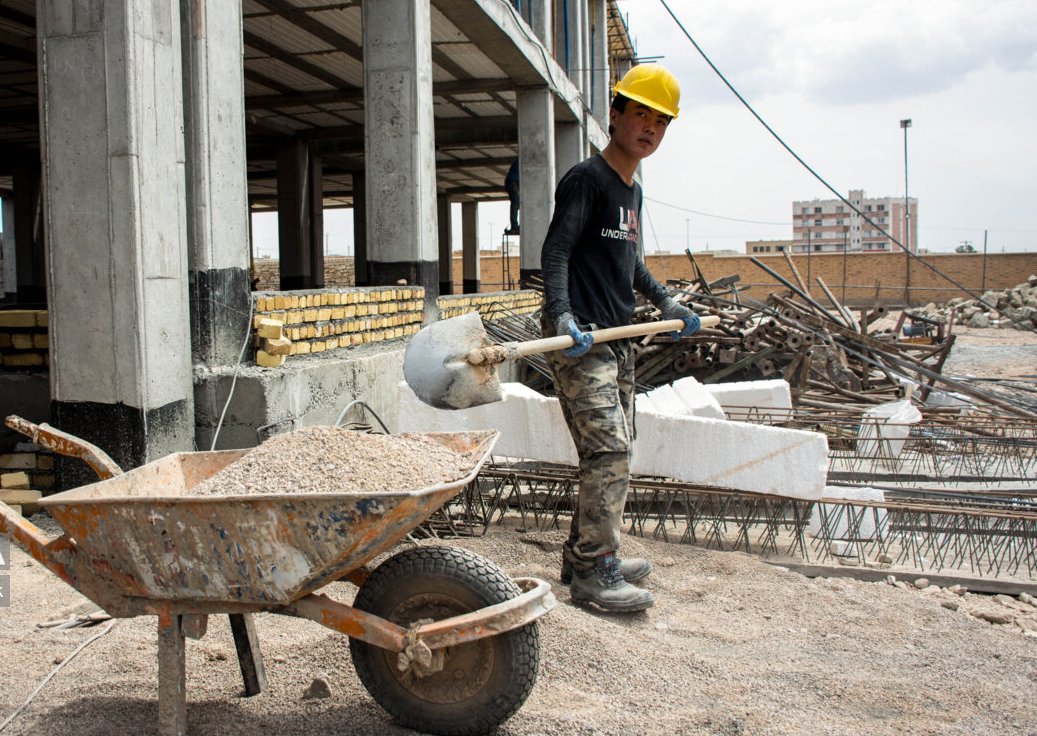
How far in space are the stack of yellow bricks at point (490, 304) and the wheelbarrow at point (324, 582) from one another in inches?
198

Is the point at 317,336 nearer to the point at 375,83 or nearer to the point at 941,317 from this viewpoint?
the point at 375,83

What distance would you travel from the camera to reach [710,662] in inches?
107

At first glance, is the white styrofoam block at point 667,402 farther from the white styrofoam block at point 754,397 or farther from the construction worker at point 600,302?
the construction worker at point 600,302

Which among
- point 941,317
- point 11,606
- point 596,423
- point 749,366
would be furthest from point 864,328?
point 941,317

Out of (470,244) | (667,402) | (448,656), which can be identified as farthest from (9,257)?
(448,656)

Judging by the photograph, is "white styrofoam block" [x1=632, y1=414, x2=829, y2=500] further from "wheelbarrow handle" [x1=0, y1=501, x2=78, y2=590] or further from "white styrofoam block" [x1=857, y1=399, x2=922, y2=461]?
"wheelbarrow handle" [x1=0, y1=501, x2=78, y2=590]

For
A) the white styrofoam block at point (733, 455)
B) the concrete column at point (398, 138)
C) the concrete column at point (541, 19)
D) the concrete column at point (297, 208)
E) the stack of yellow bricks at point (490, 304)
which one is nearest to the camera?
the white styrofoam block at point (733, 455)

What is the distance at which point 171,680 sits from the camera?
6.86ft

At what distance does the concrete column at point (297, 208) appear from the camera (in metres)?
15.1

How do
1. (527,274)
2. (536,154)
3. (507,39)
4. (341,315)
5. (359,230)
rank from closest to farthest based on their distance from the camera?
(341,315), (507,39), (536,154), (527,274), (359,230)

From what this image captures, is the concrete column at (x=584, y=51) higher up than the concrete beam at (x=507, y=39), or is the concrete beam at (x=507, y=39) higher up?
the concrete column at (x=584, y=51)

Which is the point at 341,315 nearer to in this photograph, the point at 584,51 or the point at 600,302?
the point at 600,302

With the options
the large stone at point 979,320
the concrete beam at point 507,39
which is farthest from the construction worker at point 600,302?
the large stone at point 979,320

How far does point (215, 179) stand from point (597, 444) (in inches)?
99.1
